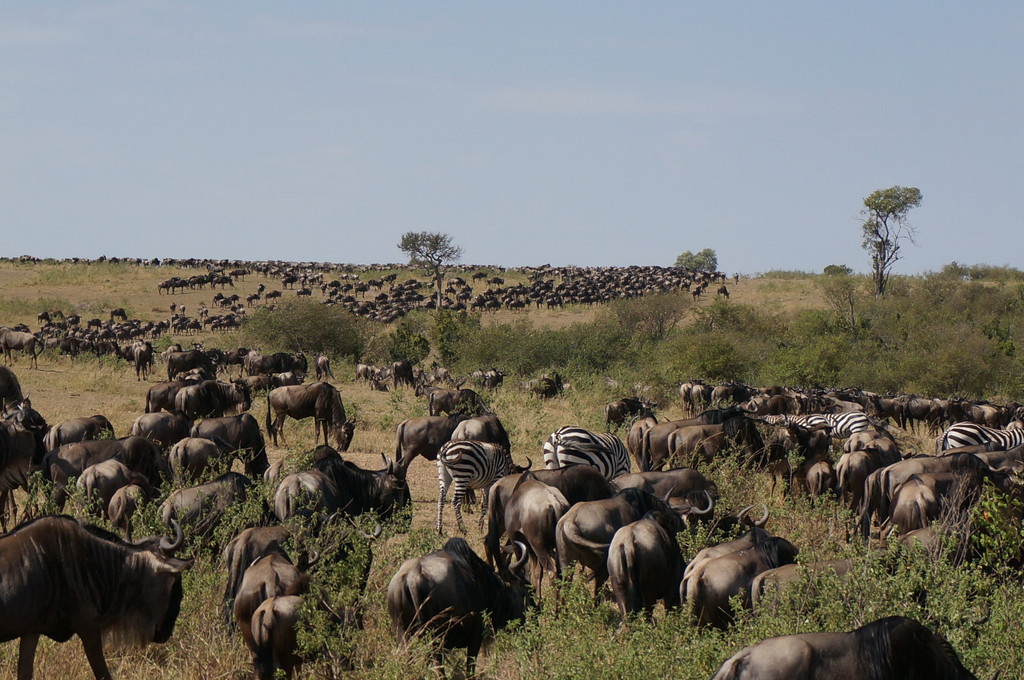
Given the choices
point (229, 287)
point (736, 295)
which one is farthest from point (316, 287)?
point (736, 295)

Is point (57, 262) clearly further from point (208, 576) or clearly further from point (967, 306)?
point (208, 576)

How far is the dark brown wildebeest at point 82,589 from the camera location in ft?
19.2

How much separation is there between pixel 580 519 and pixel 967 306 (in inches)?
2160

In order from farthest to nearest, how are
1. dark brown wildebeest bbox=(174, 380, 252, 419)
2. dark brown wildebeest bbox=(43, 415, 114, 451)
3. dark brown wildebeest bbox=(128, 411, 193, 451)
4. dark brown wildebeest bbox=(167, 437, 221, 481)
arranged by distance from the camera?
dark brown wildebeest bbox=(174, 380, 252, 419) → dark brown wildebeest bbox=(128, 411, 193, 451) → dark brown wildebeest bbox=(43, 415, 114, 451) → dark brown wildebeest bbox=(167, 437, 221, 481)

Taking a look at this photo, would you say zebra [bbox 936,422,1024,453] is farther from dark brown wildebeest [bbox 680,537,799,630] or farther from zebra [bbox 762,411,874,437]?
dark brown wildebeest [bbox 680,537,799,630]

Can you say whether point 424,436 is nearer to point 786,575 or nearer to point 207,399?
point 207,399

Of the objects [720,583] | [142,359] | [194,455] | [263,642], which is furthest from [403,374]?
Result: [263,642]

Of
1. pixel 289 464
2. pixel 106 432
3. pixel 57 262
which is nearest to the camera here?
pixel 289 464

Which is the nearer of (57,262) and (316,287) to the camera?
(316,287)

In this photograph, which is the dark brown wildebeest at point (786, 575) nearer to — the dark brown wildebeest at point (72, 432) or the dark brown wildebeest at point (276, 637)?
the dark brown wildebeest at point (276, 637)

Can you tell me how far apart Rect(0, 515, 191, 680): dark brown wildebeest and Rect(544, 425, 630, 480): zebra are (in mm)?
7259

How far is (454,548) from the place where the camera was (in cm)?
681

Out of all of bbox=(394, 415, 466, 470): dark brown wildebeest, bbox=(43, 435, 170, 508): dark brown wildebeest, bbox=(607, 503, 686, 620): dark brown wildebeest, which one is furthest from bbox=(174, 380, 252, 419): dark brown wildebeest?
bbox=(607, 503, 686, 620): dark brown wildebeest

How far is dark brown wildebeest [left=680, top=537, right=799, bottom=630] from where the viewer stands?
698 centimetres
